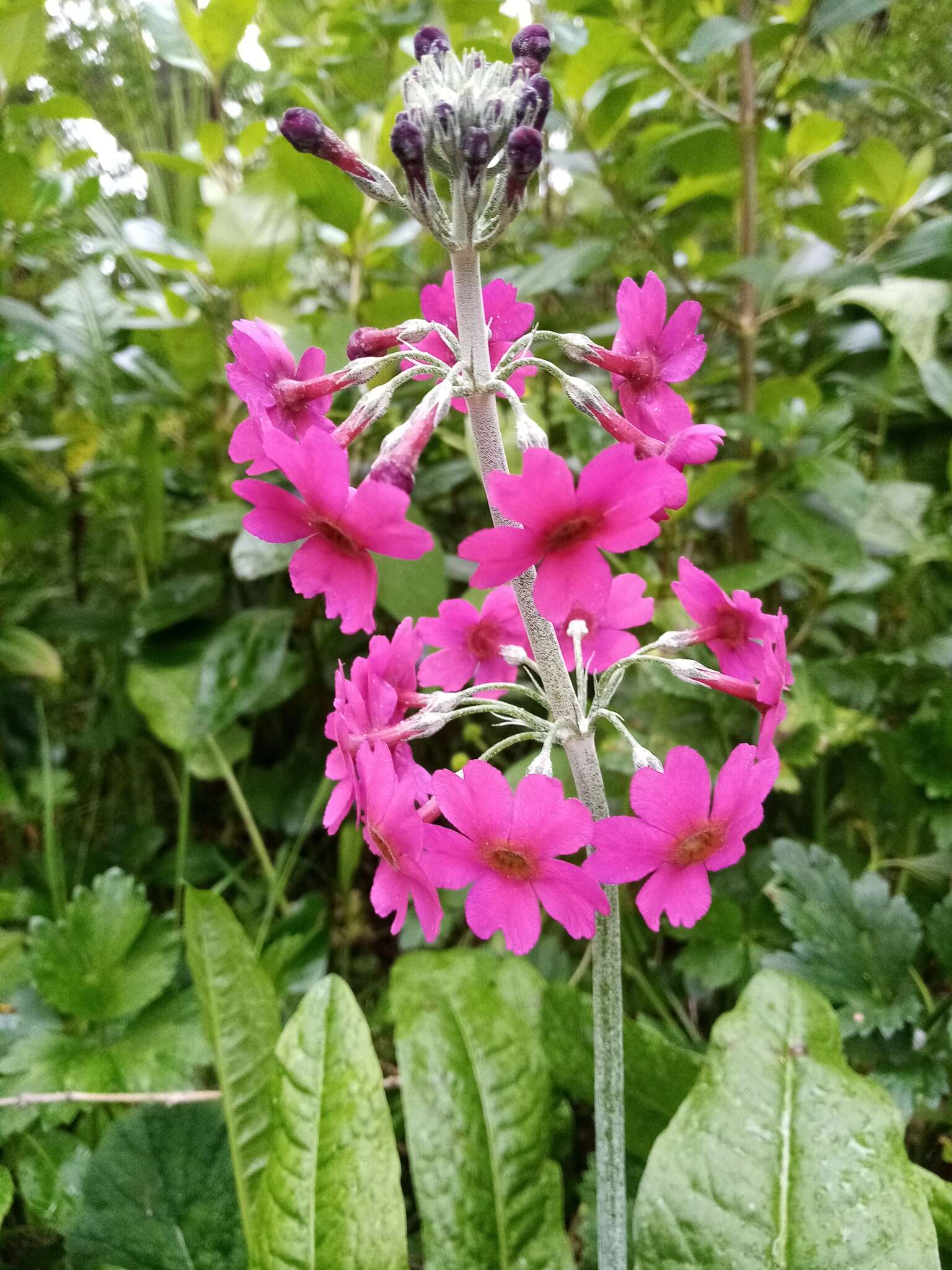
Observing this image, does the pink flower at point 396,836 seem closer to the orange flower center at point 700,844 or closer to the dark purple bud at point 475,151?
the orange flower center at point 700,844

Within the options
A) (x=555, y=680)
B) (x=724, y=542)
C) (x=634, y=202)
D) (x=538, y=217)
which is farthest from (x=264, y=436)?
(x=538, y=217)

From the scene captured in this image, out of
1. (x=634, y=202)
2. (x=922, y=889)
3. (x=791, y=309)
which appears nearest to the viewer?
(x=922, y=889)

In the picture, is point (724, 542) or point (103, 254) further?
point (103, 254)

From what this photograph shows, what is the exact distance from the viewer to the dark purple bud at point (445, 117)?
744 millimetres

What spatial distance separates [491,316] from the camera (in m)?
0.96

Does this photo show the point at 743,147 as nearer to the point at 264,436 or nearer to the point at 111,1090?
the point at 264,436

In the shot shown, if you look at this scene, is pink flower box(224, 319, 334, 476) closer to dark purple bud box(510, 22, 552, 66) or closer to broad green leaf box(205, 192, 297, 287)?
dark purple bud box(510, 22, 552, 66)

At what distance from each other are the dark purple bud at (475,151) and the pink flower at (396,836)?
510 millimetres

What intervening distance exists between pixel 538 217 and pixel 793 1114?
97.3 inches

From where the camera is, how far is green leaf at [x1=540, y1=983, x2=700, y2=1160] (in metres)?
1.13

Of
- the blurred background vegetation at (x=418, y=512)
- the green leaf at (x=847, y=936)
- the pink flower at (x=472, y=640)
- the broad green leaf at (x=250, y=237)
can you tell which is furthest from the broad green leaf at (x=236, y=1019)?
the broad green leaf at (x=250, y=237)

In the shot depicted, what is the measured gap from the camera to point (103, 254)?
2.63m

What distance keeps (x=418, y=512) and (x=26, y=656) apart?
3.16 feet

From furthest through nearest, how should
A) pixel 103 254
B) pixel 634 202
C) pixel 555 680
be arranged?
pixel 103 254, pixel 634 202, pixel 555 680
